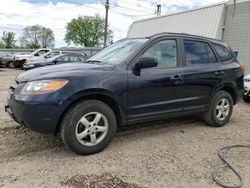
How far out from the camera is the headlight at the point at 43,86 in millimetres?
3836

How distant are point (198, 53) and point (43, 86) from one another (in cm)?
299

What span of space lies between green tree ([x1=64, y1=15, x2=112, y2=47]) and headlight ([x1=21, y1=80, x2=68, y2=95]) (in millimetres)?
67063

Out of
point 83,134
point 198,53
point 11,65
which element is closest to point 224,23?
point 198,53

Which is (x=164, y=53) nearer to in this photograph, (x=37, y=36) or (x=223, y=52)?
(x=223, y=52)

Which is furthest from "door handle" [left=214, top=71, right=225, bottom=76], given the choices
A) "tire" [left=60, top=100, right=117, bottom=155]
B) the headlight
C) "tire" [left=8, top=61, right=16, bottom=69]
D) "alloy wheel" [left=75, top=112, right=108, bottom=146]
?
"tire" [left=8, top=61, right=16, bottom=69]

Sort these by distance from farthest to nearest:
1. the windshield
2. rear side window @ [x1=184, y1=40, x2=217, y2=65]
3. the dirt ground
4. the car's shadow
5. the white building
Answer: the white building, rear side window @ [x1=184, y1=40, x2=217, y2=65], the windshield, the car's shadow, the dirt ground

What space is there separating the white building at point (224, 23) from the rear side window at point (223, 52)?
812 centimetres

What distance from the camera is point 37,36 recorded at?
2635 inches

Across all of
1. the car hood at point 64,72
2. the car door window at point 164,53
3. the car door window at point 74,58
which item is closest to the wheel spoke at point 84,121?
the car hood at point 64,72

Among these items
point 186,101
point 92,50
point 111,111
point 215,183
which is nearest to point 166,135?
point 186,101

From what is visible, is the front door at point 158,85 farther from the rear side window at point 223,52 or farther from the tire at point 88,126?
the rear side window at point 223,52

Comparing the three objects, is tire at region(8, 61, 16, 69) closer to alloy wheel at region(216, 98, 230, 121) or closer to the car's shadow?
the car's shadow

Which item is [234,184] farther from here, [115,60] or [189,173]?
[115,60]

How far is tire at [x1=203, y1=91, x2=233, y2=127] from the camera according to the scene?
5.66 metres
